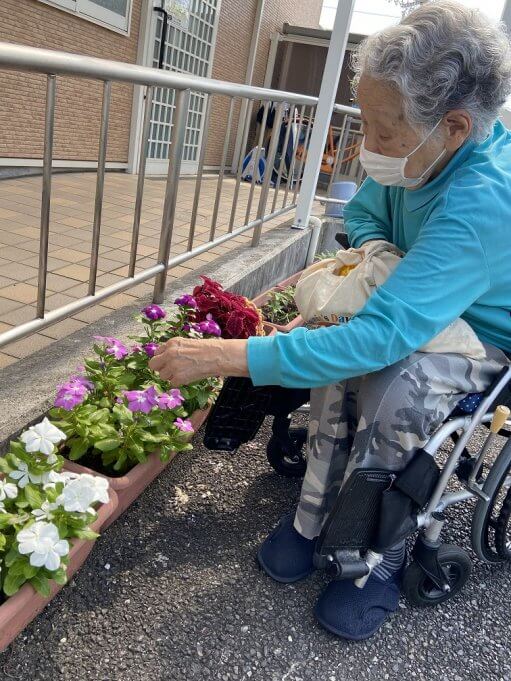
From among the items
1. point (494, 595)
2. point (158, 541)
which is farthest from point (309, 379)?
point (494, 595)

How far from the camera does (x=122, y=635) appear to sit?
150cm

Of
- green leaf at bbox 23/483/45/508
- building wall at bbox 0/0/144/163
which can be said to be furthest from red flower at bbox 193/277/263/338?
building wall at bbox 0/0/144/163

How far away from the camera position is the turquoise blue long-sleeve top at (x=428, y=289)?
1.37 m

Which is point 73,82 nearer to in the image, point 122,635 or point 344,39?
point 344,39

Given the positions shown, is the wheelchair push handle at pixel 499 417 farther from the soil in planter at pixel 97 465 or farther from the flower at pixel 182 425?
the soil in planter at pixel 97 465

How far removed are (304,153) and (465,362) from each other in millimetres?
3739

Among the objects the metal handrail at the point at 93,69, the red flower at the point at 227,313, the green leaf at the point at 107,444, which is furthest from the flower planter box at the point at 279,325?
the green leaf at the point at 107,444

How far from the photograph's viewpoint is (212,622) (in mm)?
1582

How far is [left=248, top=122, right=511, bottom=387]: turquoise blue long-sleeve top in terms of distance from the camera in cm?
137

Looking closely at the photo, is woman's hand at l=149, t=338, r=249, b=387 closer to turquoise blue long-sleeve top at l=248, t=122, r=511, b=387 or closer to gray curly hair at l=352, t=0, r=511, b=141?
turquoise blue long-sleeve top at l=248, t=122, r=511, b=387

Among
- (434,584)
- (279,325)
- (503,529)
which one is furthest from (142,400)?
(279,325)

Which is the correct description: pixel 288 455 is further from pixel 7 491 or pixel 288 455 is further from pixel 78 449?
pixel 7 491

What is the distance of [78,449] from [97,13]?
5655 millimetres

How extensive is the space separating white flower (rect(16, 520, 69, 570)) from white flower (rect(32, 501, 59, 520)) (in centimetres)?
6
